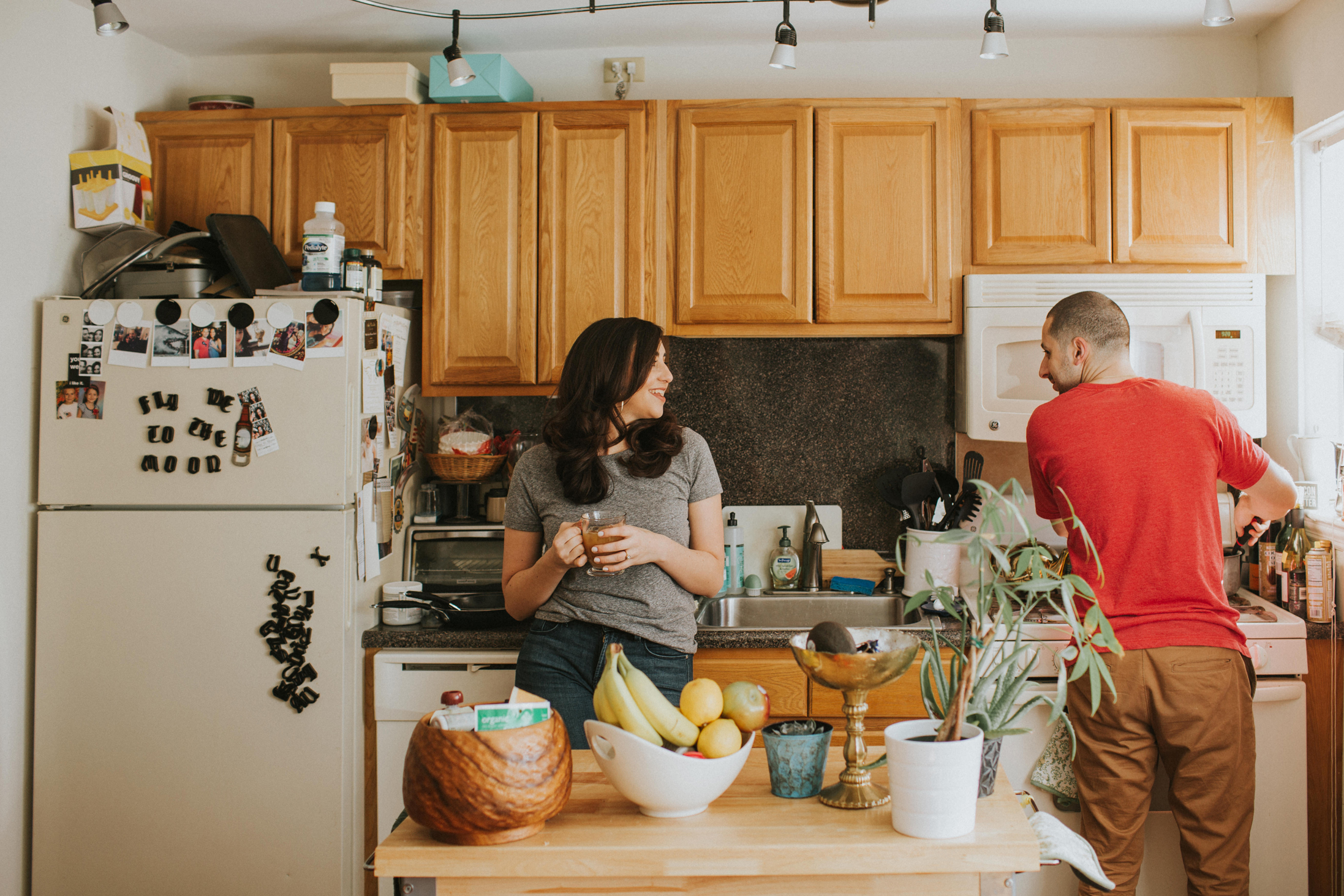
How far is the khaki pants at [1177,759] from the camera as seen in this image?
198 cm

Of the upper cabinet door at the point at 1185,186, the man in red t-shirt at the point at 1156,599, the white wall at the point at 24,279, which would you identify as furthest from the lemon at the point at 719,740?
the upper cabinet door at the point at 1185,186

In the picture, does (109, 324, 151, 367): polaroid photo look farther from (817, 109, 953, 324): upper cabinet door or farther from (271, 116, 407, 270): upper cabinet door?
(817, 109, 953, 324): upper cabinet door

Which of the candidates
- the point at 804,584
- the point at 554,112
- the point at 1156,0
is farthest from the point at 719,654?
the point at 1156,0

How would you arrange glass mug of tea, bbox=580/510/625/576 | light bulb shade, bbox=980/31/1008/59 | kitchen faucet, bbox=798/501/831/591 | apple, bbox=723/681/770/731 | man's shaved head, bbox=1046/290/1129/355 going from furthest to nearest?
1. kitchen faucet, bbox=798/501/831/591
2. light bulb shade, bbox=980/31/1008/59
3. man's shaved head, bbox=1046/290/1129/355
4. glass mug of tea, bbox=580/510/625/576
5. apple, bbox=723/681/770/731

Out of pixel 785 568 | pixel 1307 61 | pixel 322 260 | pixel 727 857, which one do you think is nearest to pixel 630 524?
pixel 727 857

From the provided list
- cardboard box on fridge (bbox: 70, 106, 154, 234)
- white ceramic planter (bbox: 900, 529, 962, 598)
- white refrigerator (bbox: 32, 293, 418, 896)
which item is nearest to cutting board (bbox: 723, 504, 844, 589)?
white ceramic planter (bbox: 900, 529, 962, 598)

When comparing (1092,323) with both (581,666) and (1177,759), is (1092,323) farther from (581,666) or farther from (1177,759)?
(581,666)

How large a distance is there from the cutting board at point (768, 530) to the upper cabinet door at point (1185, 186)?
44.4 inches

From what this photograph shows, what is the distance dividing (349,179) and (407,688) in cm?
145

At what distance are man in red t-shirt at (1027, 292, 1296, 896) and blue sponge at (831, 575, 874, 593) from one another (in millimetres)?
793

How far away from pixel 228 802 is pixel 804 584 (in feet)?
5.50

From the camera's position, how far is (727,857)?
1067mm

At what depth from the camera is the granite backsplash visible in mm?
2914

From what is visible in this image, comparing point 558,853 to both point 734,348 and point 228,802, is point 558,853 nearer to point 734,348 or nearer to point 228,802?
point 228,802
